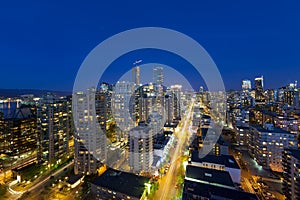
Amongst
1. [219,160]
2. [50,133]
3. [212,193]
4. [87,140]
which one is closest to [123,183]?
[87,140]

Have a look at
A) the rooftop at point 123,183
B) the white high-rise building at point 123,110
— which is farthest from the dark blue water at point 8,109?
the rooftop at point 123,183

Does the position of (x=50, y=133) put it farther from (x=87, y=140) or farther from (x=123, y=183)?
(x=123, y=183)

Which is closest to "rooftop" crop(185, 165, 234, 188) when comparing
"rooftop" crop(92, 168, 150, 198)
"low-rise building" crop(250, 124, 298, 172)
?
"rooftop" crop(92, 168, 150, 198)

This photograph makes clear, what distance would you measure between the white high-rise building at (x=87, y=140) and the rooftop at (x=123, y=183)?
922 millimetres

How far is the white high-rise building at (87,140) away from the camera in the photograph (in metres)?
4.75

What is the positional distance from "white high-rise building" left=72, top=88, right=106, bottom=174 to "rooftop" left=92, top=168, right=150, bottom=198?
922 mm

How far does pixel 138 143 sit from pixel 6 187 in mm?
3487

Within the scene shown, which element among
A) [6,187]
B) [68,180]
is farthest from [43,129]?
[68,180]

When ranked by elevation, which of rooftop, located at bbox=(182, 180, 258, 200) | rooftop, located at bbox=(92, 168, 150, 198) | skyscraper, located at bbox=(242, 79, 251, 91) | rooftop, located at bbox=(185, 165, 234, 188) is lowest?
rooftop, located at bbox=(92, 168, 150, 198)

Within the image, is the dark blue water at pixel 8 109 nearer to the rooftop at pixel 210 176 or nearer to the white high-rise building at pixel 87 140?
the white high-rise building at pixel 87 140

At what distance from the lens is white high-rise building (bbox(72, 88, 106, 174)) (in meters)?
4.75

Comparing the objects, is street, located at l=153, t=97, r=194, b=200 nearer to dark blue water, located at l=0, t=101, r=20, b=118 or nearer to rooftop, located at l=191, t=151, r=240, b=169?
rooftop, located at l=191, t=151, r=240, b=169

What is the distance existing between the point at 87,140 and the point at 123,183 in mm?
1760

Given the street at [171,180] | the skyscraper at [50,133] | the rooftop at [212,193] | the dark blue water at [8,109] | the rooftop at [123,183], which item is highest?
the dark blue water at [8,109]
